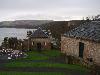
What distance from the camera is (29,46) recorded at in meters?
48.4

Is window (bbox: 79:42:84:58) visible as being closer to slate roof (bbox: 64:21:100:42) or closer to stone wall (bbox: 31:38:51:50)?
slate roof (bbox: 64:21:100:42)

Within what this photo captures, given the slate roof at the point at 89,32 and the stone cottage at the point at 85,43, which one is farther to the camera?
the slate roof at the point at 89,32

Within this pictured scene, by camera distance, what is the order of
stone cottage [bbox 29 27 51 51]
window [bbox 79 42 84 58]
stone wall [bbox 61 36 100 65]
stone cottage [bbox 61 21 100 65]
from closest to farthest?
1. stone wall [bbox 61 36 100 65]
2. stone cottage [bbox 61 21 100 65]
3. window [bbox 79 42 84 58]
4. stone cottage [bbox 29 27 51 51]

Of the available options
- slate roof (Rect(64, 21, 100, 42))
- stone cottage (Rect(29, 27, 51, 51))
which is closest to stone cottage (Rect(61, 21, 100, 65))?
slate roof (Rect(64, 21, 100, 42))

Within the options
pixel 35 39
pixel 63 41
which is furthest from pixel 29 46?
pixel 63 41

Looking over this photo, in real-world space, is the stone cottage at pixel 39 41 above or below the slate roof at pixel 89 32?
below

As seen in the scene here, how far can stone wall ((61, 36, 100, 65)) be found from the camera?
92.2 feet

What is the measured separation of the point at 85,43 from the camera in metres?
30.8

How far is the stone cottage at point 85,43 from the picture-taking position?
28.4 metres

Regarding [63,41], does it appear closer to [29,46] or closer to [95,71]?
[29,46]

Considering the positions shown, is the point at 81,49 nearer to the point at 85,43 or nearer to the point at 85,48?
the point at 85,48

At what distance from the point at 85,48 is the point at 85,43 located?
572 mm

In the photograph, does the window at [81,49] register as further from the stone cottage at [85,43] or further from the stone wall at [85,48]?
the stone wall at [85,48]

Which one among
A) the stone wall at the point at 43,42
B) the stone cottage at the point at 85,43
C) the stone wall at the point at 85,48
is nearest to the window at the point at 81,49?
the stone cottage at the point at 85,43
